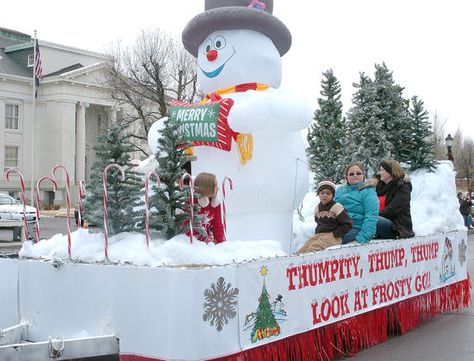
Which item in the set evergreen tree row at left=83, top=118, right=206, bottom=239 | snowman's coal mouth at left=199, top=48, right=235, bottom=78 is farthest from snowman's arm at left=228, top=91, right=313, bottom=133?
evergreen tree row at left=83, top=118, right=206, bottom=239

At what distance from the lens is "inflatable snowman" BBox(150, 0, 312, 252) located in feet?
23.2

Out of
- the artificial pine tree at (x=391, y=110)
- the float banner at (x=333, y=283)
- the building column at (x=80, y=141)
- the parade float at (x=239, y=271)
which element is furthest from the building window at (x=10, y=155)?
the float banner at (x=333, y=283)

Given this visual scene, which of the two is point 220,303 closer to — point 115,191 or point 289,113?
point 115,191

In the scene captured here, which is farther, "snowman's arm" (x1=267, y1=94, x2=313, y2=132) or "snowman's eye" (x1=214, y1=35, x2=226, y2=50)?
"snowman's eye" (x1=214, y1=35, x2=226, y2=50)

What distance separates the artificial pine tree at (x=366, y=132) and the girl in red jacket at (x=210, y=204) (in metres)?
5.57

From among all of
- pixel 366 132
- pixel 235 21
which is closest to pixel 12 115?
pixel 366 132

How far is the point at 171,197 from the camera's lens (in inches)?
203

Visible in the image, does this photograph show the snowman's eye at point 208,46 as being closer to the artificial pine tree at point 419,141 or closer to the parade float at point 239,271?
the parade float at point 239,271

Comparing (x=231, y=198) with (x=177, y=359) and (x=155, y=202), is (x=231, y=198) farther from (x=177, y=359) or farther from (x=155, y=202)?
(x=177, y=359)

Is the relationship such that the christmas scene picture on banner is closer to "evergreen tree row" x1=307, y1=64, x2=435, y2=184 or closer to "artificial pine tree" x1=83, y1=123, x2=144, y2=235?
"artificial pine tree" x1=83, y1=123, x2=144, y2=235

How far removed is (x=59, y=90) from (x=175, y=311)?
42710 mm

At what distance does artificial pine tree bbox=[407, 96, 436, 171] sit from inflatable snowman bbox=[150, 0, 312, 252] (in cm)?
333

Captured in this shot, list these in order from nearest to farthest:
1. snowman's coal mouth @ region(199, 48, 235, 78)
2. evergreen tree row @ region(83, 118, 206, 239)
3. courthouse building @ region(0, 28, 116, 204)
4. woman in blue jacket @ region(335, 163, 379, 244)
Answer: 1. evergreen tree row @ region(83, 118, 206, 239)
2. woman in blue jacket @ region(335, 163, 379, 244)
3. snowman's coal mouth @ region(199, 48, 235, 78)
4. courthouse building @ region(0, 28, 116, 204)

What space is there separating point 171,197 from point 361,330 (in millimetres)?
2449
